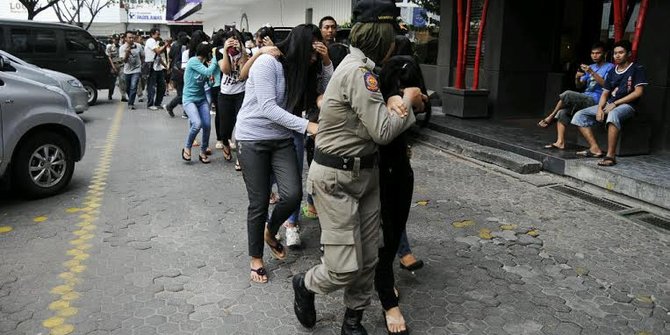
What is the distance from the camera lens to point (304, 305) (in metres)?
3.29

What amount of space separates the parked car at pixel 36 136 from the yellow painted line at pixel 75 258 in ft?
1.43

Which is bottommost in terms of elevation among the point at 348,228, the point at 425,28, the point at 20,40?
the point at 348,228

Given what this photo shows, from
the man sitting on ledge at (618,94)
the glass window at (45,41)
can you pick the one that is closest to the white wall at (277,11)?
the glass window at (45,41)

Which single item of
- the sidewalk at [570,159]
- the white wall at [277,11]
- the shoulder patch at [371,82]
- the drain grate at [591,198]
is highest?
the white wall at [277,11]

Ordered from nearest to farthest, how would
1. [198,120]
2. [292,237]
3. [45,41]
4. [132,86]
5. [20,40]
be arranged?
[292,237], [198,120], [20,40], [45,41], [132,86]

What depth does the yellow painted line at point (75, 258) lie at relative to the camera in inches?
134

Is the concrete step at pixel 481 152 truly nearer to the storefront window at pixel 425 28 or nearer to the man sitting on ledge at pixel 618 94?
the man sitting on ledge at pixel 618 94

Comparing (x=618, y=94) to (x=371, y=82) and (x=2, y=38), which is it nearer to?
(x=371, y=82)

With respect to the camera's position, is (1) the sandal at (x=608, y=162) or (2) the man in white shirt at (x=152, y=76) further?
(2) the man in white shirt at (x=152, y=76)

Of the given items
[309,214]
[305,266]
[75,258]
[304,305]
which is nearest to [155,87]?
[309,214]

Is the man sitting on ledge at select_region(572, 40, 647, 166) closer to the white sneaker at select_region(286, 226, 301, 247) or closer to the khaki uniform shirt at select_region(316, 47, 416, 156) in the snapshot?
the white sneaker at select_region(286, 226, 301, 247)

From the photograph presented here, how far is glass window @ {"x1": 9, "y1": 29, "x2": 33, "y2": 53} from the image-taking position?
12.7m

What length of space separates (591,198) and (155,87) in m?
11.4

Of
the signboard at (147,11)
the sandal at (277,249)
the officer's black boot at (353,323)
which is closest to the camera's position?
the officer's black boot at (353,323)
